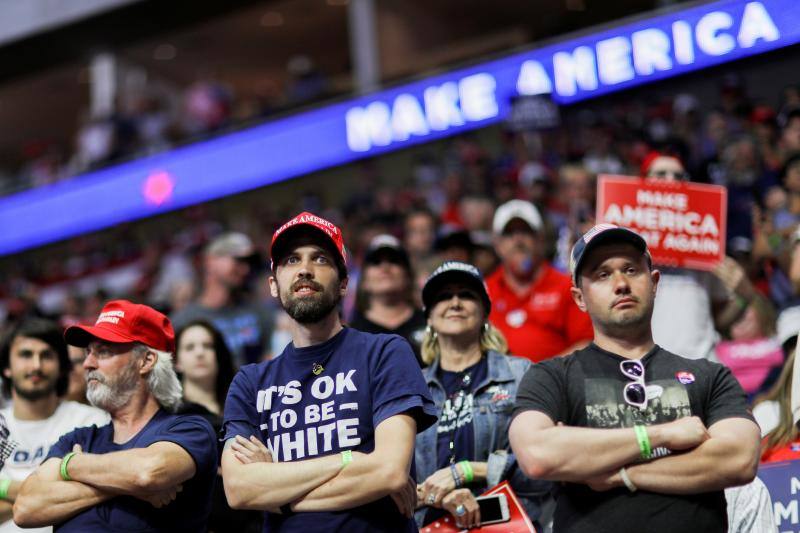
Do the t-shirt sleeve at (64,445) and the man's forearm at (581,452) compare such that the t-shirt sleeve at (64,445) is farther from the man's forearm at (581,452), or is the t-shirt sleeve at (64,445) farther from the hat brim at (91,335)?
the man's forearm at (581,452)

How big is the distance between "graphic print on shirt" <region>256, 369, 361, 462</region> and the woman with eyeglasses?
2.06ft

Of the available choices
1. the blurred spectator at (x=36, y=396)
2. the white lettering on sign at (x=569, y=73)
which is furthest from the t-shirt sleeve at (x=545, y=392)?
the white lettering on sign at (x=569, y=73)

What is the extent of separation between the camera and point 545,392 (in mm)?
3303

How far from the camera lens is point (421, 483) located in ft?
13.3

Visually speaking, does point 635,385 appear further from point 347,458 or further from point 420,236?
point 420,236

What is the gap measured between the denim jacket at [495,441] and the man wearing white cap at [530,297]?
1.04 metres

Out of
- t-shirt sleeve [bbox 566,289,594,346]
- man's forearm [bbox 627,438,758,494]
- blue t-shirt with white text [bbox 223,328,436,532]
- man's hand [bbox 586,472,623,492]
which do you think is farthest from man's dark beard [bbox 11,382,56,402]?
man's forearm [bbox 627,438,758,494]

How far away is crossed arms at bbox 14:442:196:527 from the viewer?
3.68 m

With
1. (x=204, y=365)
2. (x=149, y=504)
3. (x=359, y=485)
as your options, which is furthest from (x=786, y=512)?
(x=204, y=365)

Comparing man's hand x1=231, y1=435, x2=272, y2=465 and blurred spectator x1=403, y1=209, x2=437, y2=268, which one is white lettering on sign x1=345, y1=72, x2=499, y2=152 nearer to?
blurred spectator x1=403, y1=209, x2=437, y2=268

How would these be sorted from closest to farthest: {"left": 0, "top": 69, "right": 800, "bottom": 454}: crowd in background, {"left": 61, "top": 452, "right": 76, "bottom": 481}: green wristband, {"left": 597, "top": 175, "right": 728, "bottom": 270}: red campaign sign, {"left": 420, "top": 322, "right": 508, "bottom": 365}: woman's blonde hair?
{"left": 61, "top": 452, "right": 76, "bottom": 481}: green wristband
{"left": 420, "top": 322, "right": 508, "bottom": 365}: woman's blonde hair
{"left": 597, "top": 175, "right": 728, "bottom": 270}: red campaign sign
{"left": 0, "top": 69, "right": 800, "bottom": 454}: crowd in background

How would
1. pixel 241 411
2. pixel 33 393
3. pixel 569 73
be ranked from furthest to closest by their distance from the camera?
pixel 569 73 < pixel 33 393 < pixel 241 411

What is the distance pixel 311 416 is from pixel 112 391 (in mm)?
946

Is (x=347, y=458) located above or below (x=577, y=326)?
below
